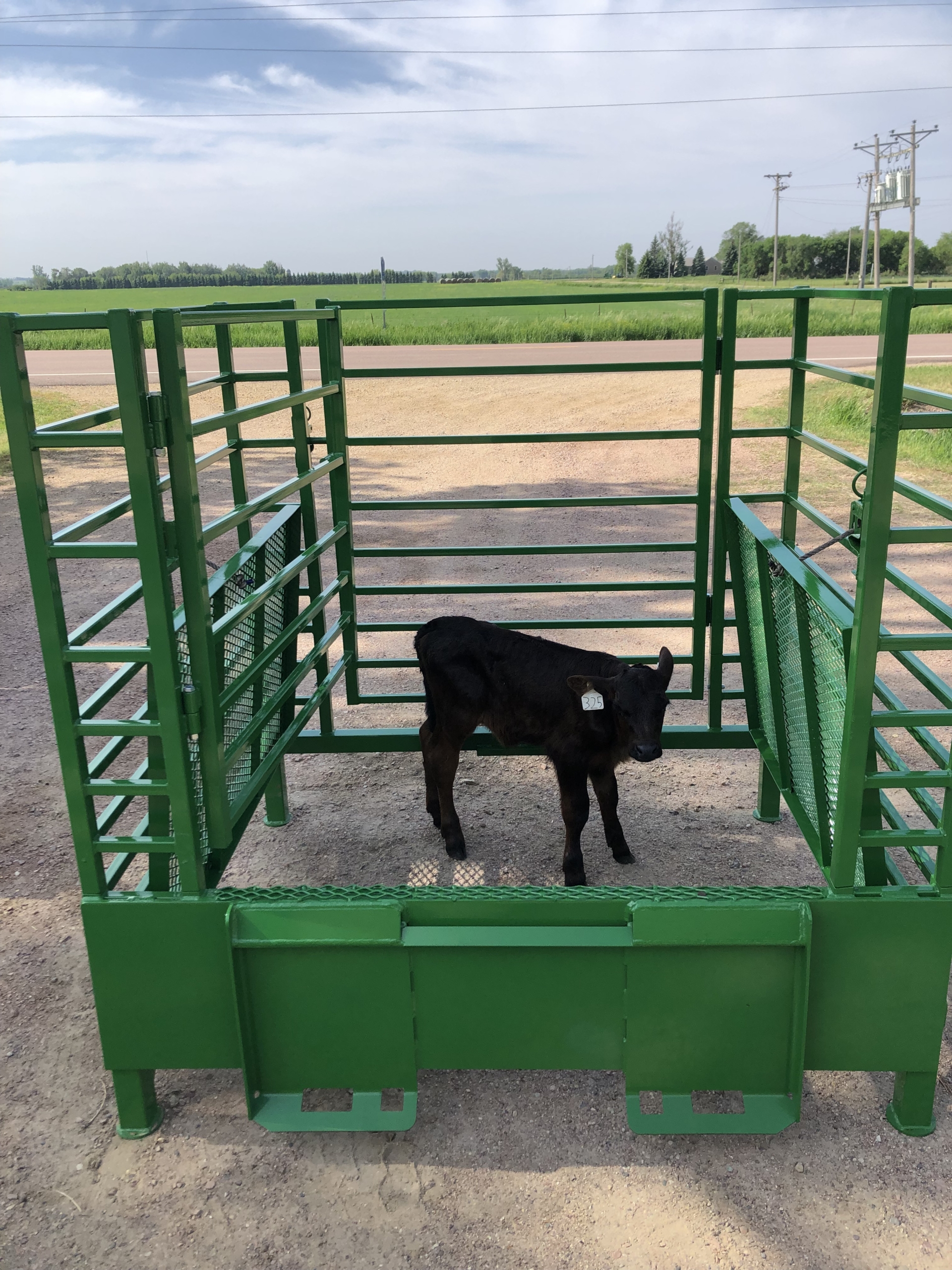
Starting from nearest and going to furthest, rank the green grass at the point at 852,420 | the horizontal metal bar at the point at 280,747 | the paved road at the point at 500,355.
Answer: the horizontal metal bar at the point at 280,747 → the green grass at the point at 852,420 → the paved road at the point at 500,355

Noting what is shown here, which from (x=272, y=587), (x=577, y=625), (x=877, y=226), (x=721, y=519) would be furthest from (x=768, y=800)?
(x=877, y=226)

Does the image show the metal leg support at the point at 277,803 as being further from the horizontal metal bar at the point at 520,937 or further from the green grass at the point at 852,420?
the green grass at the point at 852,420

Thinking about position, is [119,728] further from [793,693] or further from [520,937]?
[793,693]

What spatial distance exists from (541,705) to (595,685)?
331 millimetres

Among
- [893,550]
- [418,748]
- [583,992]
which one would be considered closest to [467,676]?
[418,748]

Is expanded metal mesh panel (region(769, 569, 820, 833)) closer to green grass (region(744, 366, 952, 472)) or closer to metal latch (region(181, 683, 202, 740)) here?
metal latch (region(181, 683, 202, 740))

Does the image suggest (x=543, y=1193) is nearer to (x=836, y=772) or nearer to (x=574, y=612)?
(x=836, y=772)

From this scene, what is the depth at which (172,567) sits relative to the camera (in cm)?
260

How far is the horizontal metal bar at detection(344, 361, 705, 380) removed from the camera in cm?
402

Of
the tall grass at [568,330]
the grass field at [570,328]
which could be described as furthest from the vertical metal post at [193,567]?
the tall grass at [568,330]

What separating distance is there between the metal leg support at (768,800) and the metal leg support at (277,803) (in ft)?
7.18

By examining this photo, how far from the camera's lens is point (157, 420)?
93.7 inches

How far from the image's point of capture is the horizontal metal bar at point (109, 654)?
7.91ft

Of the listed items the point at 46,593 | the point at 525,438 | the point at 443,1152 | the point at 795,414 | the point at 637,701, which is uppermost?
the point at 795,414
